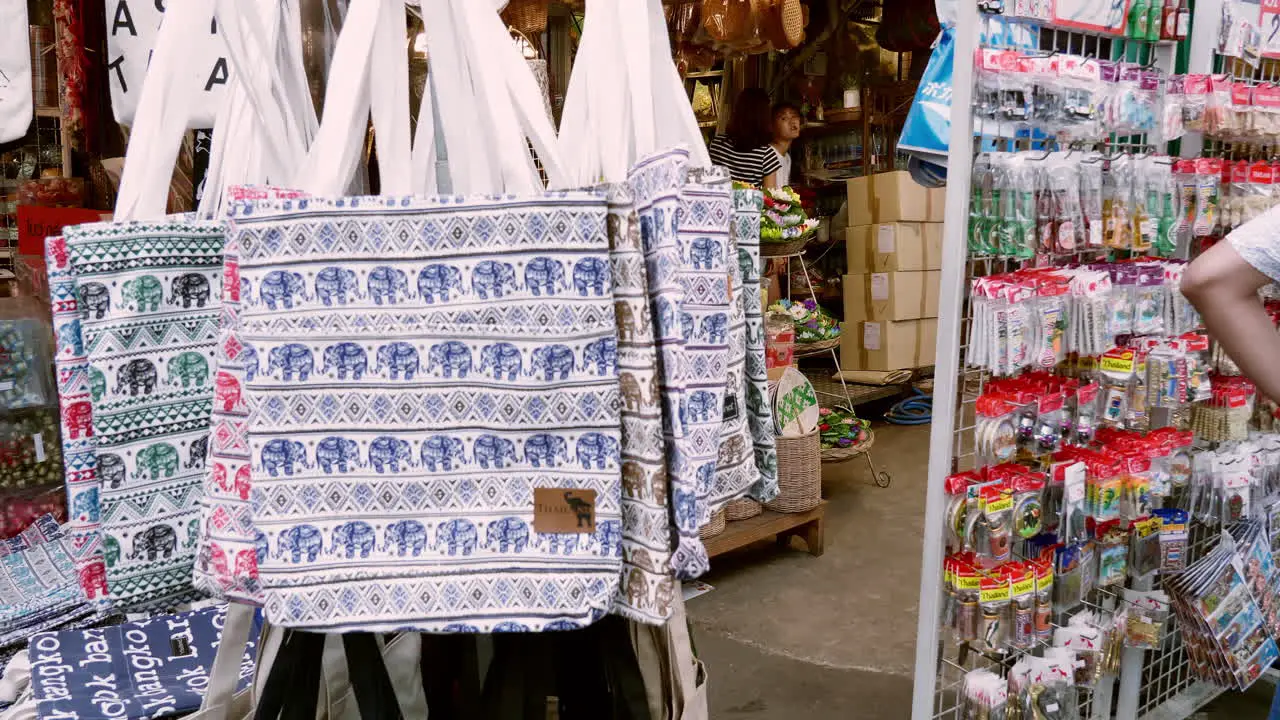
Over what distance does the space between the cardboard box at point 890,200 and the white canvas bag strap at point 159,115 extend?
5623mm

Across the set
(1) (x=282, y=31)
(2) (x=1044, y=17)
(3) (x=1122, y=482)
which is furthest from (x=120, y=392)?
(3) (x=1122, y=482)

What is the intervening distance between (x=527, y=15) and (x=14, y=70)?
2158 mm

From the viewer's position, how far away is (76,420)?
761 mm

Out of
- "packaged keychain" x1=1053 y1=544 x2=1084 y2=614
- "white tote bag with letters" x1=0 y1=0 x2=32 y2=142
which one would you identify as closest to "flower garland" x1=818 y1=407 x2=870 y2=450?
"packaged keychain" x1=1053 y1=544 x2=1084 y2=614

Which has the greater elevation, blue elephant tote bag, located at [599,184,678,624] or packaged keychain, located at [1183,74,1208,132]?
packaged keychain, located at [1183,74,1208,132]

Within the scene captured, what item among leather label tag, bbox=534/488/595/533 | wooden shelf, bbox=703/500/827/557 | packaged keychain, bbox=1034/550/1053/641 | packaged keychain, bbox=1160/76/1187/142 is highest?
packaged keychain, bbox=1160/76/1187/142

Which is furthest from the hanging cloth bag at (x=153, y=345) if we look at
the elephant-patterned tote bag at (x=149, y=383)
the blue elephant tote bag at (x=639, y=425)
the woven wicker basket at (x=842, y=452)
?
the woven wicker basket at (x=842, y=452)

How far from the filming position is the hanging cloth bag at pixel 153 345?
0.73 meters

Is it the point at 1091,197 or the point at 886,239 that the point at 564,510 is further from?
the point at 886,239

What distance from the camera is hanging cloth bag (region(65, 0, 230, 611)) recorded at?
73 cm

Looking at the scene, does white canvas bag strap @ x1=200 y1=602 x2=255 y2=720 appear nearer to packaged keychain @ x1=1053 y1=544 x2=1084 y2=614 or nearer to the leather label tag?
the leather label tag

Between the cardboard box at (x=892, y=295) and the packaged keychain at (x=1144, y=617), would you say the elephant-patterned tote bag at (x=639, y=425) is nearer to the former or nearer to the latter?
the packaged keychain at (x=1144, y=617)

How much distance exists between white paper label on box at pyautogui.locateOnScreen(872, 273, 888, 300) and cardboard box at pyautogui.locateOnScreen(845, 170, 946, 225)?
0.39 m

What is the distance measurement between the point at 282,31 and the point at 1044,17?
1482 millimetres
